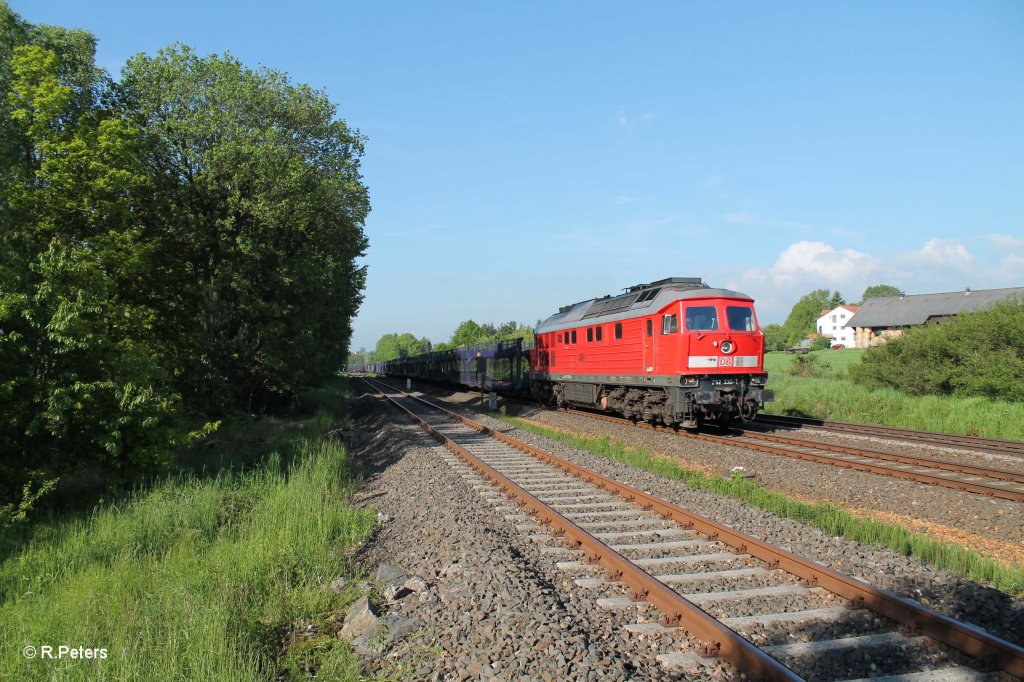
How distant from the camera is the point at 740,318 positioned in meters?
15.3

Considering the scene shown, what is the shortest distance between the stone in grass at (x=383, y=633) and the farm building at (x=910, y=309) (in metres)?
58.8

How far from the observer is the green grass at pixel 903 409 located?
1684 centimetres

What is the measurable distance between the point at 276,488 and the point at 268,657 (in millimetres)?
5313

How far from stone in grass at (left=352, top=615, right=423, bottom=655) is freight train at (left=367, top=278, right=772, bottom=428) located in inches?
445

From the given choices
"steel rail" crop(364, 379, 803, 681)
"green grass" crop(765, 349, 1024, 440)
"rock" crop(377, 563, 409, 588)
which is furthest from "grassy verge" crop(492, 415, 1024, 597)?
"green grass" crop(765, 349, 1024, 440)

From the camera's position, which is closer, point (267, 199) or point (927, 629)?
point (927, 629)

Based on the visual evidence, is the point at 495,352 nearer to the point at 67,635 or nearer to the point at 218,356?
the point at 218,356

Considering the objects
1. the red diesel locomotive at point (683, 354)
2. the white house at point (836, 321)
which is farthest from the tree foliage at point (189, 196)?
the white house at point (836, 321)

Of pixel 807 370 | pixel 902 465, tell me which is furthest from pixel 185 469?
pixel 807 370

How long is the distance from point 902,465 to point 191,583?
38.4 feet

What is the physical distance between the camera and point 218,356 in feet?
63.5

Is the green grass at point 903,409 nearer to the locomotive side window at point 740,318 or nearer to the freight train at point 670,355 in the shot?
the freight train at point 670,355

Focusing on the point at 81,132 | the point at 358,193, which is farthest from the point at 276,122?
the point at 81,132

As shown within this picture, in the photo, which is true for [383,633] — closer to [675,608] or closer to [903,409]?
[675,608]
